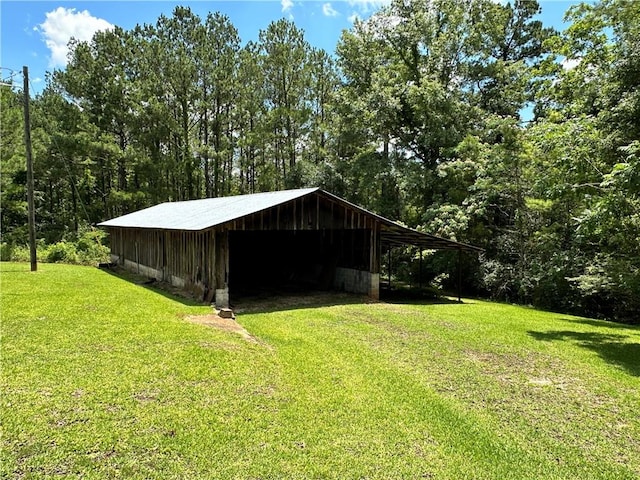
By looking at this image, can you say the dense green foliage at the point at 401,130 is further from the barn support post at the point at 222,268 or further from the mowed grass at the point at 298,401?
the barn support post at the point at 222,268

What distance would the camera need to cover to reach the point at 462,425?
5754 mm

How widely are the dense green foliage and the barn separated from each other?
14.5ft

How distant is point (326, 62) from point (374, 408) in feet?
106

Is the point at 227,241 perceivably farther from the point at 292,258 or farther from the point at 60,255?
the point at 60,255

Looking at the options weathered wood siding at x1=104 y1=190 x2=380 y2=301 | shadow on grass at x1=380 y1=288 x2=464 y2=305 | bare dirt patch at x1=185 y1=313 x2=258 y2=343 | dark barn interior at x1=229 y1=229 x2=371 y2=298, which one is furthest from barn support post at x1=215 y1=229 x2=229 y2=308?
shadow on grass at x1=380 y1=288 x2=464 y2=305

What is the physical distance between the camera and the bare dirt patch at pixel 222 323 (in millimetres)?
9449

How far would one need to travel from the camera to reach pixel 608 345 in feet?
35.4

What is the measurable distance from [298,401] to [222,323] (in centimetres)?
455

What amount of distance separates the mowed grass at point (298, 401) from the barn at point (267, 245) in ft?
10.5

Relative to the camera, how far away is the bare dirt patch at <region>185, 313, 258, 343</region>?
31.0 feet

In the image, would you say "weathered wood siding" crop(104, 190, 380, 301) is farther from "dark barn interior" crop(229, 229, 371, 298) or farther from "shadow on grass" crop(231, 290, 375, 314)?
"shadow on grass" crop(231, 290, 375, 314)

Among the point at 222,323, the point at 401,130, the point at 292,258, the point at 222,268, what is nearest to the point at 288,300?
the point at 222,268

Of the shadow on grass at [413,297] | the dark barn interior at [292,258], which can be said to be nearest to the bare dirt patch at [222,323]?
the dark barn interior at [292,258]

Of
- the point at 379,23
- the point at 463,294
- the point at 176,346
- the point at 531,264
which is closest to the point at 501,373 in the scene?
the point at 176,346
